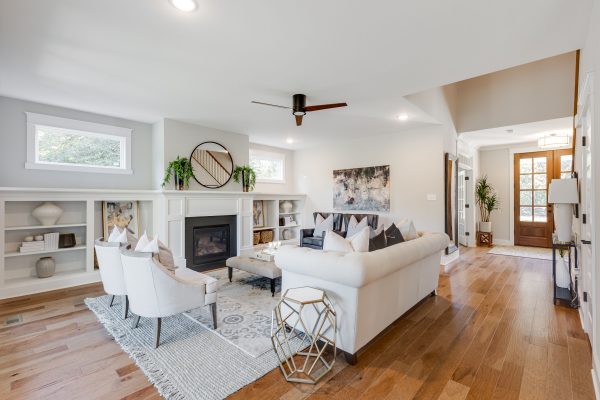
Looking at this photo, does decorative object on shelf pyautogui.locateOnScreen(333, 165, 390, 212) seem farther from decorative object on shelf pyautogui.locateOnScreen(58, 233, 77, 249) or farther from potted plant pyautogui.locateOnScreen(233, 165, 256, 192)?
decorative object on shelf pyautogui.locateOnScreen(58, 233, 77, 249)

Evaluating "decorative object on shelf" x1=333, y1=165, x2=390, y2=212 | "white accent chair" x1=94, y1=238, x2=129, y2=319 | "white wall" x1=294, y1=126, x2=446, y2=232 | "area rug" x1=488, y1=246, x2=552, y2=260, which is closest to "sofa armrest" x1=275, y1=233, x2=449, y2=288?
"white accent chair" x1=94, y1=238, x2=129, y2=319

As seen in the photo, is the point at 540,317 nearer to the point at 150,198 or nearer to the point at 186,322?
the point at 186,322

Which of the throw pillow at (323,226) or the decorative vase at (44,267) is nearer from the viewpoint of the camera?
the decorative vase at (44,267)

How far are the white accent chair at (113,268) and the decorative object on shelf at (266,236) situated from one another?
12.1ft

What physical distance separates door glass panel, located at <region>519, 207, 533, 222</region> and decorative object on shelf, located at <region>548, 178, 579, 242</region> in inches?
180

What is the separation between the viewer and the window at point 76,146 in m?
3.99

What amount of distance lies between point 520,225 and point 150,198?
337 inches

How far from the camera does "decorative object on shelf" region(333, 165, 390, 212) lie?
5957mm

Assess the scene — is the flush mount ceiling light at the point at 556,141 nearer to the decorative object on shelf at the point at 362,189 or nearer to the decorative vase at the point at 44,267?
the decorative object on shelf at the point at 362,189

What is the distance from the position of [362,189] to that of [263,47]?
170 inches

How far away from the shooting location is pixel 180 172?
4770mm

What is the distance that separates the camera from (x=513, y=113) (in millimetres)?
5203

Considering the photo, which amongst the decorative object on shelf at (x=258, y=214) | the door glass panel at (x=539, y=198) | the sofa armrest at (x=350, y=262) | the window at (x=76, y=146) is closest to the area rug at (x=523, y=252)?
the door glass panel at (x=539, y=198)

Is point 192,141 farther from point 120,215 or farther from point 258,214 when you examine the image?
point 258,214
